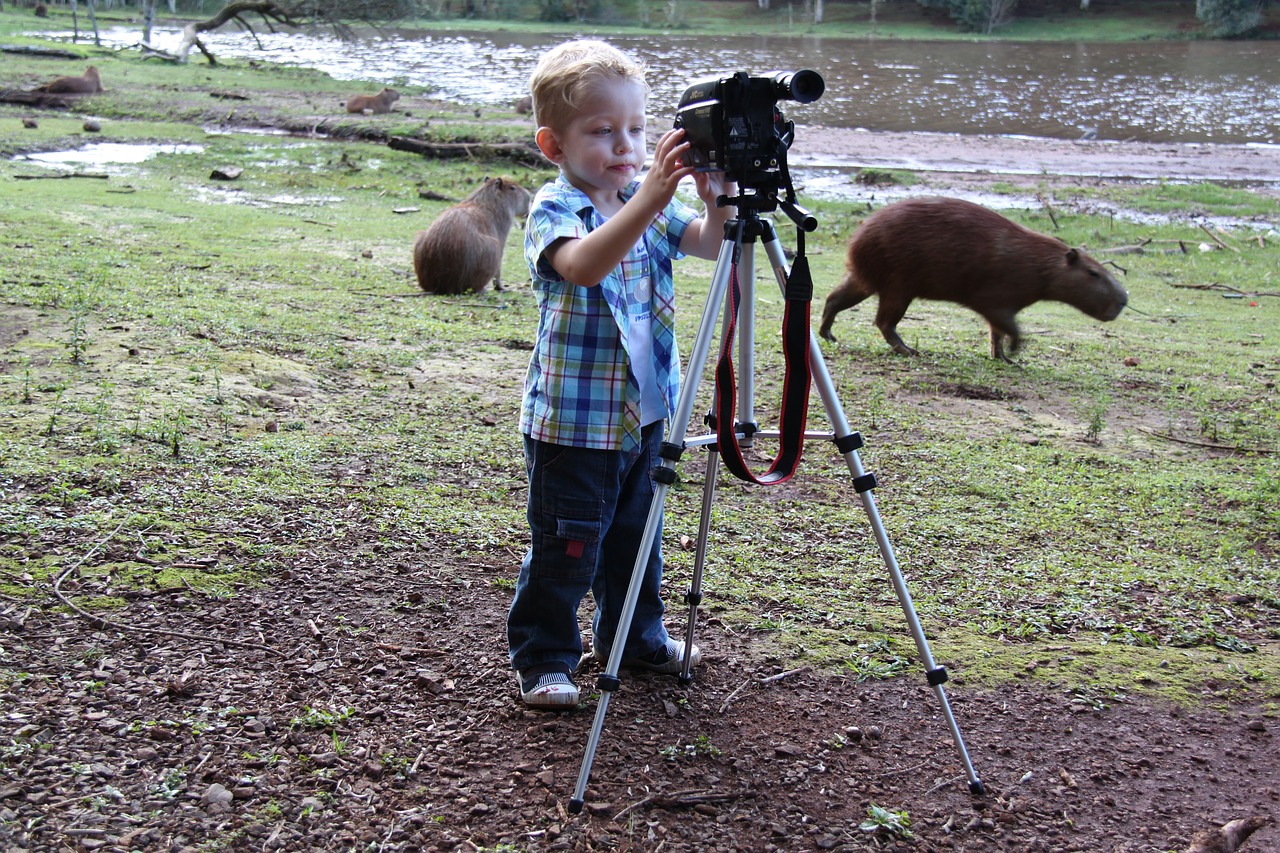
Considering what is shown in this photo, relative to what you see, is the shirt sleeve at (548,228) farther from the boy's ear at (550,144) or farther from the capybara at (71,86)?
the capybara at (71,86)

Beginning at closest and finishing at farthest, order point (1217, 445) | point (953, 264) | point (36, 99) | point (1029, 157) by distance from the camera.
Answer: point (1217, 445) < point (953, 264) < point (36, 99) < point (1029, 157)

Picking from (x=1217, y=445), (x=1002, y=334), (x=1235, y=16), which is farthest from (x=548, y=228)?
(x=1235, y=16)

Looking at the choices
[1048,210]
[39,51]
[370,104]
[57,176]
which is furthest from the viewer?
[39,51]

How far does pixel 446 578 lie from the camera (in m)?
3.45

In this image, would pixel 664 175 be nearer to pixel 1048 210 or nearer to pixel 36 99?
pixel 1048 210

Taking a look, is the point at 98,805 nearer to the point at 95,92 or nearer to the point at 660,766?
the point at 660,766

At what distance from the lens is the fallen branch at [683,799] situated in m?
2.42

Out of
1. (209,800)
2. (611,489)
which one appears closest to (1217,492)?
(611,489)

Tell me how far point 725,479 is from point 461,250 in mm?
3613

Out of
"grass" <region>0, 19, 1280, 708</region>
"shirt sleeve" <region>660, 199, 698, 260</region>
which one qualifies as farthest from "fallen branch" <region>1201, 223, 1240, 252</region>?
"shirt sleeve" <region>660, 199, 698, 260</region>

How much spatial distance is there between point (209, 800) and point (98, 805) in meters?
0.22

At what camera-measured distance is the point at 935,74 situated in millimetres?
33688

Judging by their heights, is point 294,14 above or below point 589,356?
above

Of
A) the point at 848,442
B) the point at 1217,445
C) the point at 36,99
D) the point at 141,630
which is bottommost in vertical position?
the point at 141,630
